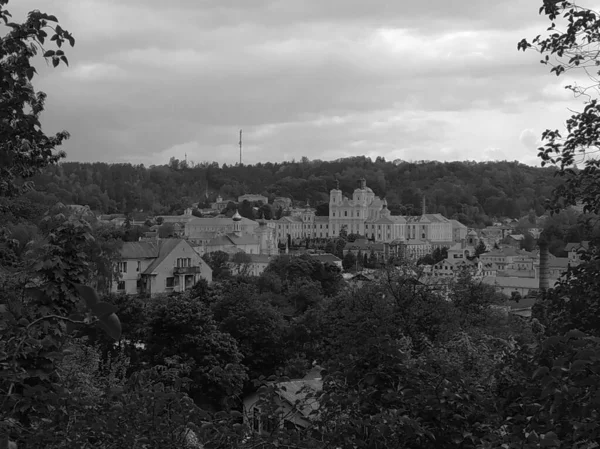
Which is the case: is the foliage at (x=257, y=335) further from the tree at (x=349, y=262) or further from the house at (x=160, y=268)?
the tree at (x=349, y=262)

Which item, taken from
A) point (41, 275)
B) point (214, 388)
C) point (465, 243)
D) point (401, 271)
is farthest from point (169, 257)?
point (465, 243)

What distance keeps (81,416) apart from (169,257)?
36194 mm

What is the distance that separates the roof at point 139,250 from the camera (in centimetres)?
3797

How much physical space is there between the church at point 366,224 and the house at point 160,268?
52191 mm

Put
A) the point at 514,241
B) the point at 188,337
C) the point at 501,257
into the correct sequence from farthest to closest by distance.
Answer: the point at 514,241 → the point at 501,257 → the point at 188,337

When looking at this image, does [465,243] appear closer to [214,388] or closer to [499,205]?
[499,205]

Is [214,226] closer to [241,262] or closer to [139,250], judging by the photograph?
[241,262]

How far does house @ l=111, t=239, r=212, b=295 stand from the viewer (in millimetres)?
37969

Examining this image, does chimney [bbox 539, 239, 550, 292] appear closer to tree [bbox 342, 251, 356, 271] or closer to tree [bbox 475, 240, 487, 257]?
tree [bbox 342, 251, 356, 271]

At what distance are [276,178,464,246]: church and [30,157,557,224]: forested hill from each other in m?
9.87

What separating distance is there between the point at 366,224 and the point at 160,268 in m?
60.0

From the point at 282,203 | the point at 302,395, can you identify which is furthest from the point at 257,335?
the point at 282,203

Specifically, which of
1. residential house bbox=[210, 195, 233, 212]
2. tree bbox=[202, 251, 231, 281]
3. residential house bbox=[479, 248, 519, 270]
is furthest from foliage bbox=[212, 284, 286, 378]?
residential house bbox=[210, 195, 233, 212]

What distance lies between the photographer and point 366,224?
96562mm
